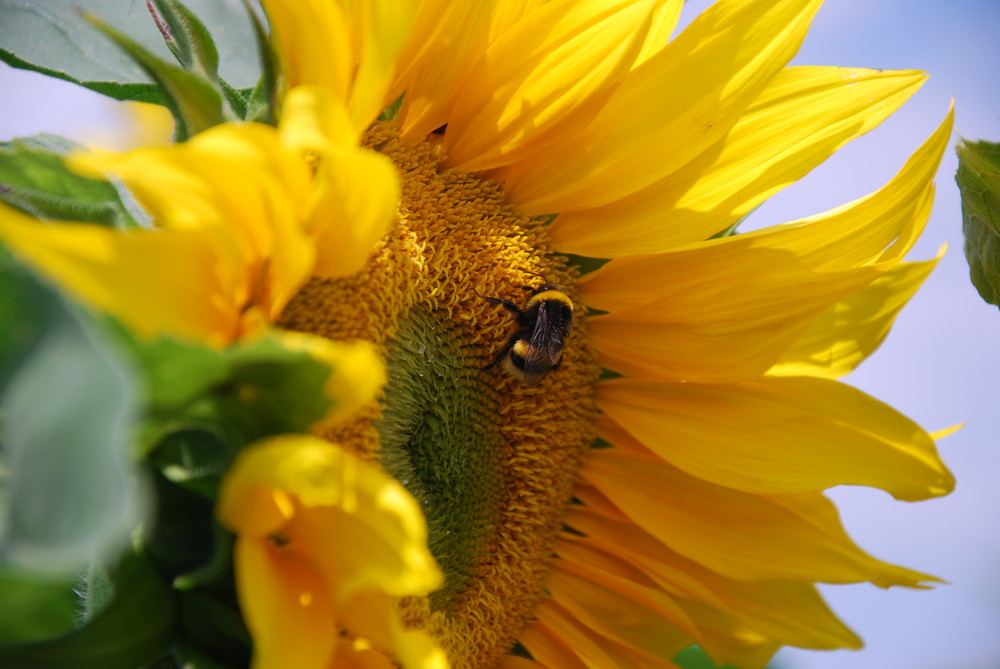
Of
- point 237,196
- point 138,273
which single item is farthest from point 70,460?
point 237,196

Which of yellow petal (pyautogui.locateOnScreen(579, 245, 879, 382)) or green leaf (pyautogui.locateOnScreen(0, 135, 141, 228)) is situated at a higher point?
yellow petal (pyautogui.locateOnScreen(579, 245, 879, 382))

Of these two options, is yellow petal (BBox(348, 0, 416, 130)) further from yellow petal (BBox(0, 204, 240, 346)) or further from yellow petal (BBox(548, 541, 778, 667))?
yellow petal (BBox(548, 541, 778, 667))

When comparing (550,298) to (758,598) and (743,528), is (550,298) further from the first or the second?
(758,598)

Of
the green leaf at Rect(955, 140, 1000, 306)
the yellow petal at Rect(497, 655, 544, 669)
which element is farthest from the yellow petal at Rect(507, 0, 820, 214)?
the yellow petal at Rect(497, 655, 544, 669)

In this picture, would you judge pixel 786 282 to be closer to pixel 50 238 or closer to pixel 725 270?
pixel 725 270

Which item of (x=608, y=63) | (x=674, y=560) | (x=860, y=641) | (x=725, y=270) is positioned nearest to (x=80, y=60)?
(x=608, y=63)

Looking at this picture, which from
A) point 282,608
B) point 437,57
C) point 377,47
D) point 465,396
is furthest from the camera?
point 465,396
